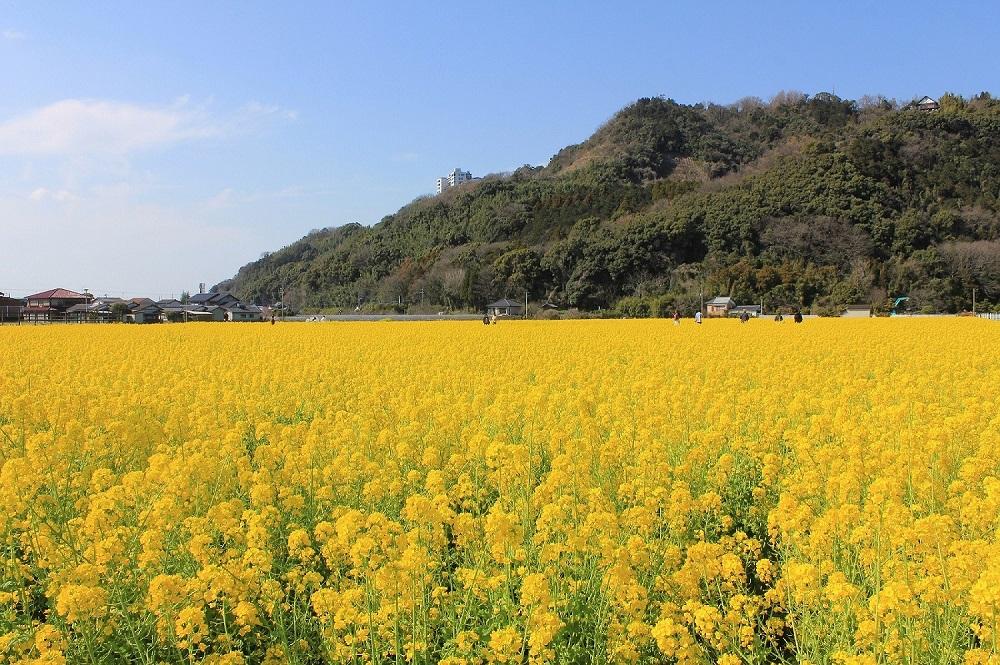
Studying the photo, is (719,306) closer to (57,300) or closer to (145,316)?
(145,316)

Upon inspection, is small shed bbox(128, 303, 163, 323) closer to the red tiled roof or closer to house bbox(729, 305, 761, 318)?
the red tiled roof

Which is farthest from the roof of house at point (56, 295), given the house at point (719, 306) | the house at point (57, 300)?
the house at point (719, 306)

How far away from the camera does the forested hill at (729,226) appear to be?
199 ft

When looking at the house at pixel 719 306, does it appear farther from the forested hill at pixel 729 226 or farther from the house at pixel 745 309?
the forested hill at pixel 729 226

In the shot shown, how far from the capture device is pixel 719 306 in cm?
5659

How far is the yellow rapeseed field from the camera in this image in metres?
2.88

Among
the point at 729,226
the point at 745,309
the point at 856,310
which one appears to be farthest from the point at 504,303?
the point at 856,310

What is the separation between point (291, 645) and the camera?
122 inches

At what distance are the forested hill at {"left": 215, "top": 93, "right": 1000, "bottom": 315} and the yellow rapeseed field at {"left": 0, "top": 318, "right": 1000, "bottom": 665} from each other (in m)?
52.4

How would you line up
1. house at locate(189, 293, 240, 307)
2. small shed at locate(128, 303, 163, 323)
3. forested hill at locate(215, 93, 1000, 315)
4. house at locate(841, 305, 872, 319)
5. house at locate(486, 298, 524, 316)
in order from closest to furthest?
house at locate(841, 305, 872, 319) < small shed at locate(128, 303, 163, 323) < forested hill at locate(215, 93, 1000, 315) < house at locate(486, 298, 524, 316) < house at locate(189, 293, 240, 307)

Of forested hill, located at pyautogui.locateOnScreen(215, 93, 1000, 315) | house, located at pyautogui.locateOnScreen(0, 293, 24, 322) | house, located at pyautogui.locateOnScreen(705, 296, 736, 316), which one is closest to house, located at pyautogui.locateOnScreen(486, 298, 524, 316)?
forested hill, located at pyautogui.locateOnScreen(215, 93, 1000, 315)

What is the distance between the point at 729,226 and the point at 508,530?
69.4 m

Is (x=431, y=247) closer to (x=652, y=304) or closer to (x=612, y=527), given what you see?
(x=652, y=304)

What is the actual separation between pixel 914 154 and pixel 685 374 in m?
81.1
